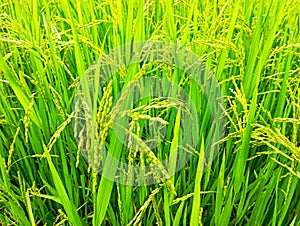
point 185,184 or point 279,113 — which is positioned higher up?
point 279,113

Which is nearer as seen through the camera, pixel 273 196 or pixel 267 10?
pixel 273 196

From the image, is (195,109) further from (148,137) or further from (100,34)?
(100,34)

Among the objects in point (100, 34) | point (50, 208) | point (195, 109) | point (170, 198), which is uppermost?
point (100, 34)

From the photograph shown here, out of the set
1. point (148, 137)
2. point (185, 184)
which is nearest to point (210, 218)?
point (185, 184)

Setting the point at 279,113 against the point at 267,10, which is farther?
the point at 267,10

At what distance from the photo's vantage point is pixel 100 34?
1.22 m

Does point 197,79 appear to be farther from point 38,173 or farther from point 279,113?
point 38,173

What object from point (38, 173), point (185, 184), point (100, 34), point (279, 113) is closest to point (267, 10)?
point (279, 113)

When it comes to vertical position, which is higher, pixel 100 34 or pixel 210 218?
pixel 100 34

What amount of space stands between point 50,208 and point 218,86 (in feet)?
1.65

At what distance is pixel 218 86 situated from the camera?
0.93m

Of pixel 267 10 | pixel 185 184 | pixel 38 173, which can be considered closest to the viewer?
pixel 185 184

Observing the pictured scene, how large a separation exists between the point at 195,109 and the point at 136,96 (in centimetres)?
14

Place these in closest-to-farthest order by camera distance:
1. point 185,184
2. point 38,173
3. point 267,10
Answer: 1. point 185,184
2. point 38,173
3. point 267,10
